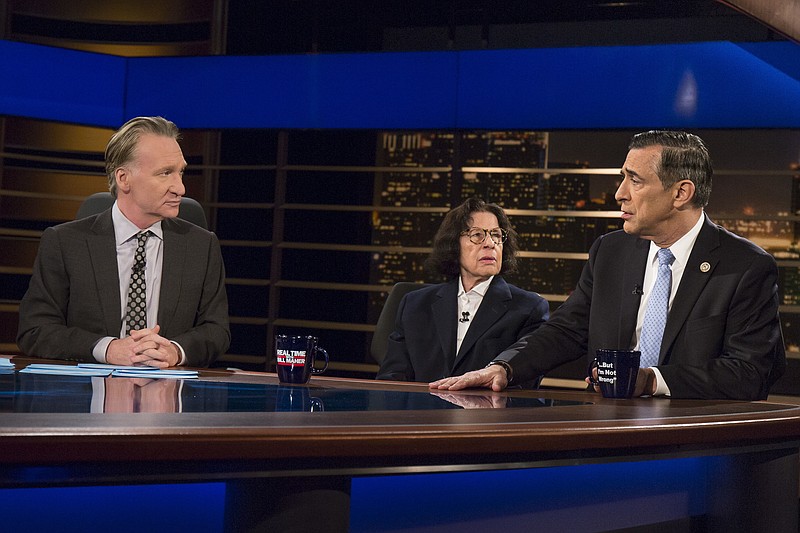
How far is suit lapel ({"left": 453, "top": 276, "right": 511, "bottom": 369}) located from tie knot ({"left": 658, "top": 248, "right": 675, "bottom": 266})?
81 centimetres

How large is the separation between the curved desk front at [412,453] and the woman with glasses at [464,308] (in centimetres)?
124

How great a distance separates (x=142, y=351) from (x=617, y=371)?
114 cm

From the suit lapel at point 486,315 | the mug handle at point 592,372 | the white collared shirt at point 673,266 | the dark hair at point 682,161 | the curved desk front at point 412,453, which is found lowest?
the curved desk front at point 412,453

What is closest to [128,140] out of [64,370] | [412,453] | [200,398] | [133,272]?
[133,272]

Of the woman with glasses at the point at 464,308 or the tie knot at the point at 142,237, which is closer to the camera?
the tie knot at the point at 142,237

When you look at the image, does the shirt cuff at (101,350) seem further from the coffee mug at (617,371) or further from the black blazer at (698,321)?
the coffee mug at (617,371)

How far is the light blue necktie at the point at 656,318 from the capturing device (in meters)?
2.32

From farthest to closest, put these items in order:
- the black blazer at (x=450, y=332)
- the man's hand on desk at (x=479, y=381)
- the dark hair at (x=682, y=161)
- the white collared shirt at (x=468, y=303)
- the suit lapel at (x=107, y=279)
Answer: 1. the white collared shirt at (x=468, y=303)
2. the black blazer at (x=450, y=332)
3. the suit lapel at (x=107, y=279)
4. the dark hair at (x=682, y=161)
5. the man's hand on desk at (x=479, y=381)

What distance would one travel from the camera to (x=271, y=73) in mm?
7371

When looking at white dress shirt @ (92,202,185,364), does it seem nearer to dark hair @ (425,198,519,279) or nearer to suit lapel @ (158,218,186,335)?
suit lapel @ (158,218,186,335)

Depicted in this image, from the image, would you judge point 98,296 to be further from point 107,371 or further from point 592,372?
point 592,372

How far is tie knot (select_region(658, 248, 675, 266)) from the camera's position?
2.38 metres

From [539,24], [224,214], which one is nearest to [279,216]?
[224,214]

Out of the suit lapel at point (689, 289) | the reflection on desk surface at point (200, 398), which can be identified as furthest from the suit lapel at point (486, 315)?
the reflection on desk surface at point (200, 398)
